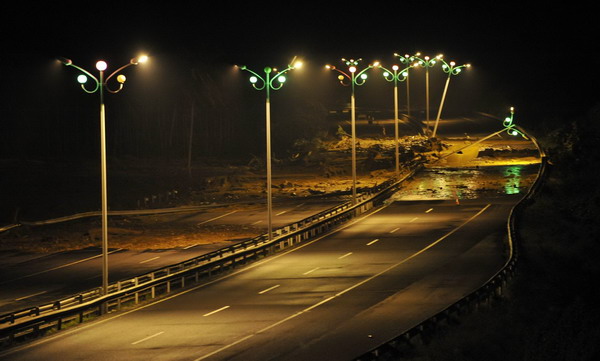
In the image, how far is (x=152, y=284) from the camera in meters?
31.8

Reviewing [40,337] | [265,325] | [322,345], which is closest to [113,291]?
[40,337]

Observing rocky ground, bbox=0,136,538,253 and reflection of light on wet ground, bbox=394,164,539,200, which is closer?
rocky ground, bbox=0,136,538,253

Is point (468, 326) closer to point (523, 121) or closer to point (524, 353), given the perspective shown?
point (524, 353)

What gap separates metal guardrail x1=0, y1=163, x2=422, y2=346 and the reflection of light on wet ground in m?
11.1

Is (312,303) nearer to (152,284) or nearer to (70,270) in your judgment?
(152,284)

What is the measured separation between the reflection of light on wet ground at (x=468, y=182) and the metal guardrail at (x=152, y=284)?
438 inches

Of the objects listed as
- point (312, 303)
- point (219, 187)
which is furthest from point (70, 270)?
point (219, 187)

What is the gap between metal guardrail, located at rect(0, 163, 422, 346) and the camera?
25.6 m

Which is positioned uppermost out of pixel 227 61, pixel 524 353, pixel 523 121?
pixel 227 61

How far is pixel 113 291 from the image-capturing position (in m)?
30.5

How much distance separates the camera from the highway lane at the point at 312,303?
23.3m

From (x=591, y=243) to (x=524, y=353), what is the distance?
88.8 ft

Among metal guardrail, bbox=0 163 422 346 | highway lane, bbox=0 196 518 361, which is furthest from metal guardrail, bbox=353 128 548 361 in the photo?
metal guardrail, bbox=0 163 422 346

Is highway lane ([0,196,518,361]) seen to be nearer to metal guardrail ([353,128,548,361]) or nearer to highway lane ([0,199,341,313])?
metal guardrail ([353,128,548,361])
